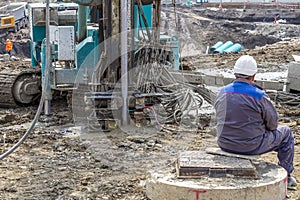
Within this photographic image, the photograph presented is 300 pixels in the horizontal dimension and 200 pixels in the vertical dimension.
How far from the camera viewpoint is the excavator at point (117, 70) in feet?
26.3

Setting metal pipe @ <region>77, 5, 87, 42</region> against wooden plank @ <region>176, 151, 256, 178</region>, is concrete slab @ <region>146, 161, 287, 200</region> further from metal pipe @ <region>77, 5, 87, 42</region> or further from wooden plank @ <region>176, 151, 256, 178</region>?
metal pipe @ <region>77, 5, 87, 42</region>

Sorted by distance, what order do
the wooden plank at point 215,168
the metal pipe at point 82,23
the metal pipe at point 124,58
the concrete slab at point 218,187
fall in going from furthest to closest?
1. the metal pipe at point 82,23
2. the metal pipe at point 124,58
3. the wooden plank at point 215,168
4. the concrete slab at point 218,187

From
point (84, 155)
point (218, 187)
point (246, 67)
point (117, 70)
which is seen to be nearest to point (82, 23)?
point (117, 70)

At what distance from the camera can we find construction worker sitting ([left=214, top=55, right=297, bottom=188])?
5.11 metres

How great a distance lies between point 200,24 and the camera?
3553 cm

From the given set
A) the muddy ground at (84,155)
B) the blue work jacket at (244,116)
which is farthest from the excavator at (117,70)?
the blue work jacket at (244,116)

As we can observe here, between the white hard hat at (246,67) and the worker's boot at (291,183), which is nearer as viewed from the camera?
the white hard hat at (246,67)

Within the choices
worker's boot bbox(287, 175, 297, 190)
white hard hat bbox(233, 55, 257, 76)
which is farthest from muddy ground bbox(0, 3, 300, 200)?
white hard hat bbox(233, 55, 257, 76)

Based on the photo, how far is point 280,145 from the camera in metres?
5.36

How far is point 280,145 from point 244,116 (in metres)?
0.55

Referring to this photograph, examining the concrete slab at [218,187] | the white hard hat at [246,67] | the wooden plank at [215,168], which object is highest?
the white hard hat at [246,67]

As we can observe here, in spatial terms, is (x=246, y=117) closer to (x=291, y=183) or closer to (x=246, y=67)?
(x=246, y=67)

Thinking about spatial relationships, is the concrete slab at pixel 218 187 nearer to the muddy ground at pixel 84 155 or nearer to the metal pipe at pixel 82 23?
the muddy ground at pixel 84 155

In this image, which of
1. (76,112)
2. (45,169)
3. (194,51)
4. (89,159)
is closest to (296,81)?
(76,112)
